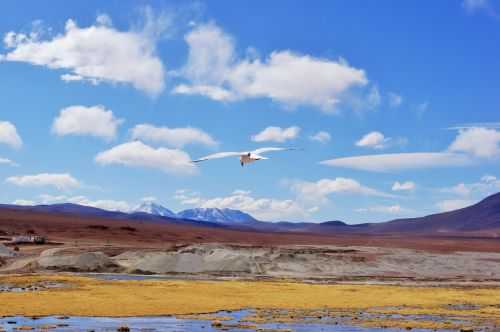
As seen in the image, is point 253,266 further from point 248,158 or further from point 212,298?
point 248,158

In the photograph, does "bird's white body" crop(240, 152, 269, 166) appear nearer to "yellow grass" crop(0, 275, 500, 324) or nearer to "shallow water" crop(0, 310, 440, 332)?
"shallow water" crop(0, 310, 440, 332)

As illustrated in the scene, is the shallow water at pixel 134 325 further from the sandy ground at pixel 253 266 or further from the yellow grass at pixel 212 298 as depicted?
the sandy ground at pixel 253 266

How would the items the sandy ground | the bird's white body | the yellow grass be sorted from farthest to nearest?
the sandy ground
the yellow grass
the bird's white body

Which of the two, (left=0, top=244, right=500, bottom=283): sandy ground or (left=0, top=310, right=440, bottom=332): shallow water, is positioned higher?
(left=0, top=244, right=500, bottom=283): sandy ground

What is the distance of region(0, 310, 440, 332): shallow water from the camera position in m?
31.6

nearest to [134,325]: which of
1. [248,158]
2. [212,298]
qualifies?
[248,158]

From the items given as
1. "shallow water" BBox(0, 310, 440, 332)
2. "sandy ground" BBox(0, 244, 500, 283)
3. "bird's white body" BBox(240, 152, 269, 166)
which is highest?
"bird's white body" BBox(240, 152, 269, 166)

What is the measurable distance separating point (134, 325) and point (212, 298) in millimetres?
14191

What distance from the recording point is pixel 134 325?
108 ft

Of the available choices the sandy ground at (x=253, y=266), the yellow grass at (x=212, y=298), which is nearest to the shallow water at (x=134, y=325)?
the yellow grass at (x=212, y=298)

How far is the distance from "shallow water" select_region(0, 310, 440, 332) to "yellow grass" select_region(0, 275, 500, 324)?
195cm

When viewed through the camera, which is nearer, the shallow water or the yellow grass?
the shallow water

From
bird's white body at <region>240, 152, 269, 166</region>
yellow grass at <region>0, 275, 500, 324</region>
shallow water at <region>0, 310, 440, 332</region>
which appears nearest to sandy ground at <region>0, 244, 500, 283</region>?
yellow grass at <region>0, 275, 500, 324</region>

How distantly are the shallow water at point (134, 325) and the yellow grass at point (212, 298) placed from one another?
1.95 meters
